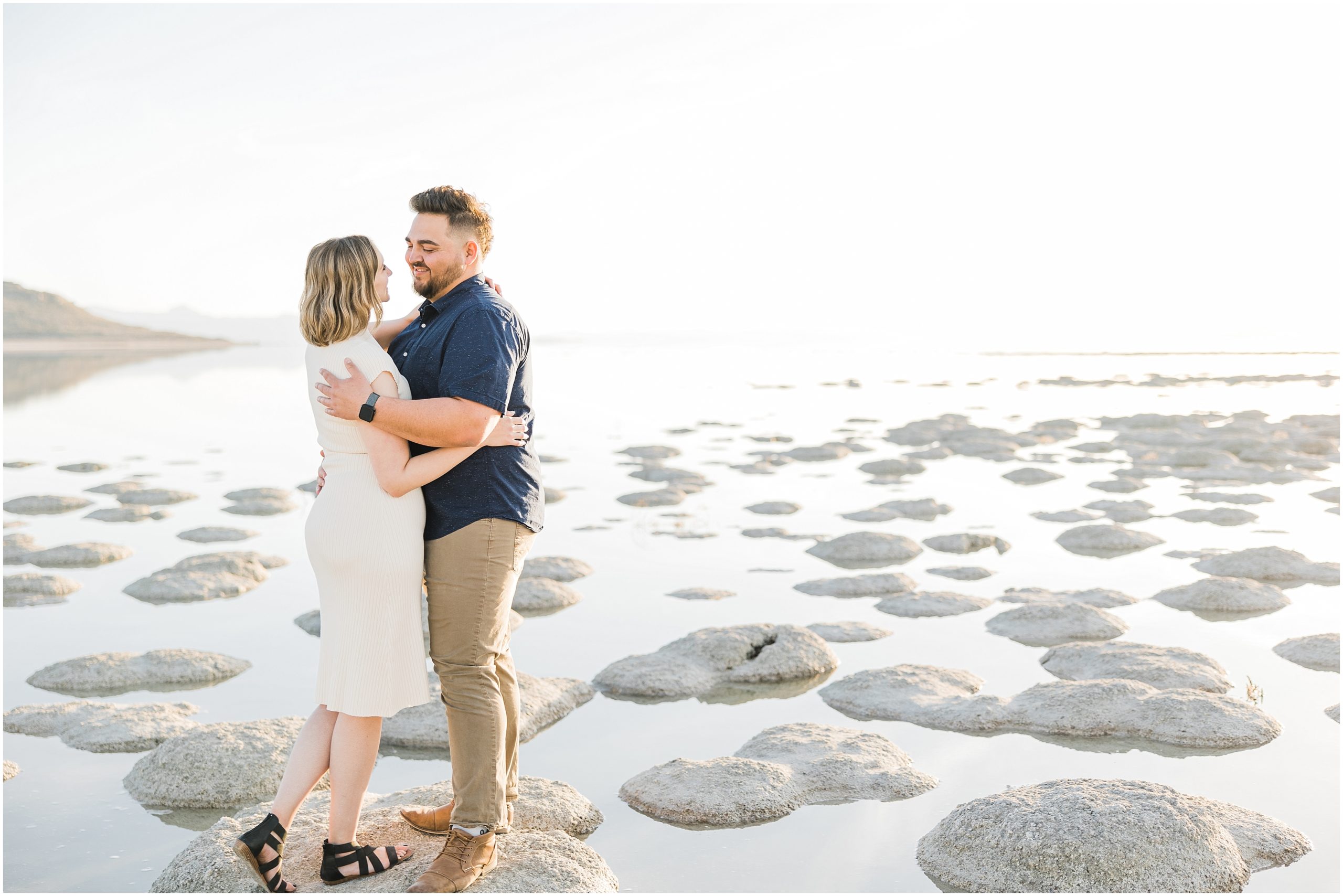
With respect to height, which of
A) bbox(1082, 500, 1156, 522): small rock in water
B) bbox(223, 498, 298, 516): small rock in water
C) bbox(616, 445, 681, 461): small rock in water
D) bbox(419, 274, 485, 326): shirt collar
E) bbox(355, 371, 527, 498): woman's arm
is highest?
bbox(419, 274, 485, 326): shirt collar

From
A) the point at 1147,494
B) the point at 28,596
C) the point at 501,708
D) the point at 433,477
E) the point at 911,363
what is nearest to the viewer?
the point at 433,477

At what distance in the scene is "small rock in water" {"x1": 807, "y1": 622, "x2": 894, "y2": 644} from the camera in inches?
307

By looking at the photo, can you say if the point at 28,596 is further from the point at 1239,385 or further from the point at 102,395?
the point at 1239,385

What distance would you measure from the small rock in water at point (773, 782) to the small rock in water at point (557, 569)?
14.5 feet

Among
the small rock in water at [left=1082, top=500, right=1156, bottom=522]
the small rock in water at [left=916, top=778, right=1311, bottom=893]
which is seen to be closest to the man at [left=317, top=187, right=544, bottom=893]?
the small rock in water at [left=916, top=778, right=1311, bottom=893]

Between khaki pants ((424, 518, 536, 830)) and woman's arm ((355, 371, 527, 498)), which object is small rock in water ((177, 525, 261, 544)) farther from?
woman's arm ((355, 371, 527, 498))

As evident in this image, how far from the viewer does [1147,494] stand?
49.5ft

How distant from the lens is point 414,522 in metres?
3.81

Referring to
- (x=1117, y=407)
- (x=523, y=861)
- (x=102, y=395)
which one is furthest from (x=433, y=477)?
(x=102, y=395)

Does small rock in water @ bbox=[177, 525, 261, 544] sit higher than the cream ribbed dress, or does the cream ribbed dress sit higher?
the cream ribbed dress

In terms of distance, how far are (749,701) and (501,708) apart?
2860mm

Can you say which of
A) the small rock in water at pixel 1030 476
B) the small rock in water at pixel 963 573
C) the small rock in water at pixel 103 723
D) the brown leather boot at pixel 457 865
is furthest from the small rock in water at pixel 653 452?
the brown leather boot at pixel 457 865

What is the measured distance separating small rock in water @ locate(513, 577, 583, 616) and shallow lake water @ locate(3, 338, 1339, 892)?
0.13 m

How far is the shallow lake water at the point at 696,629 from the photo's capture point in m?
4.60
